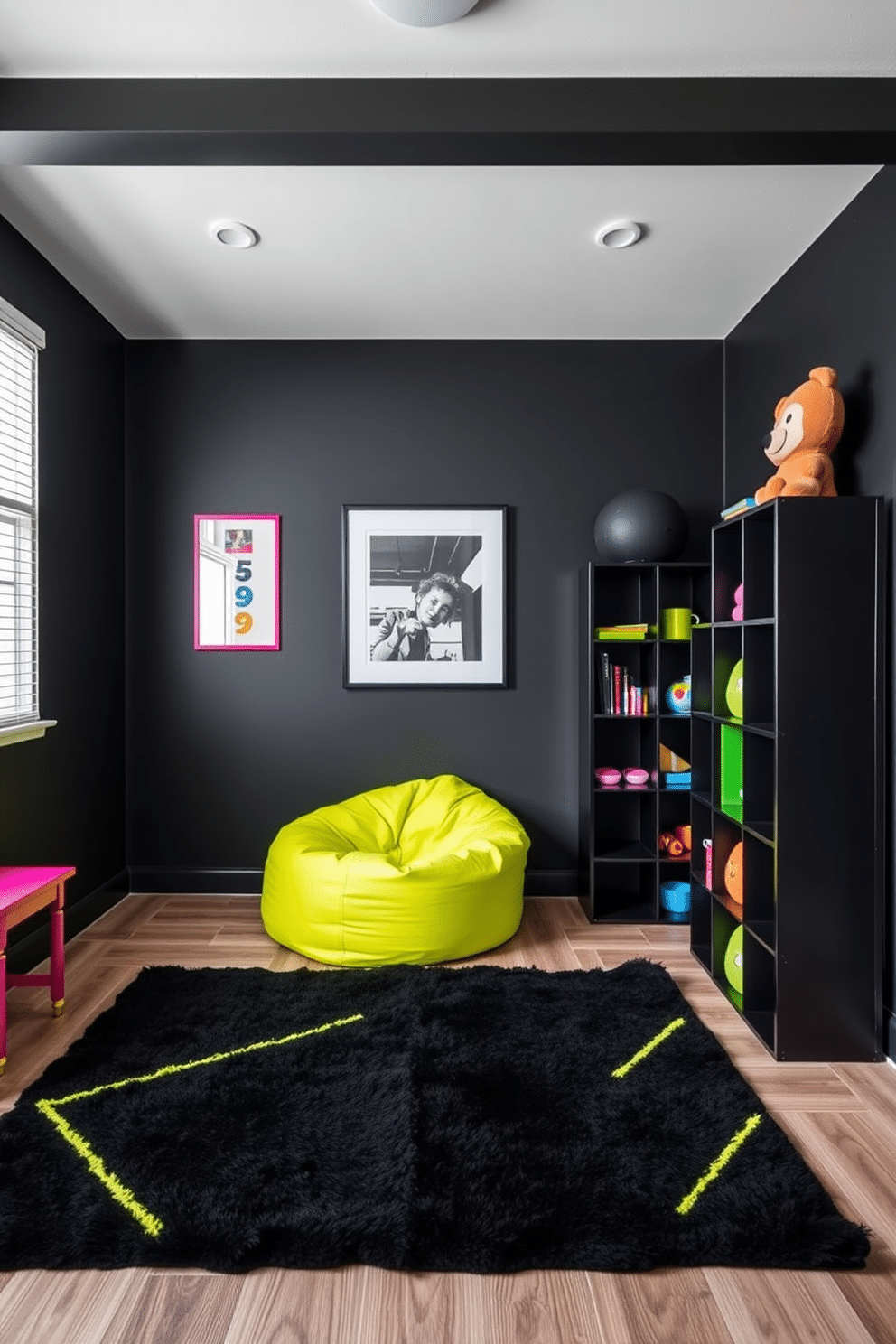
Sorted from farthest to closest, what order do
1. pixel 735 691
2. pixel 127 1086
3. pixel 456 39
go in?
1. pixel 735 691
2. pixel 127 1086
3. pixel 456 39

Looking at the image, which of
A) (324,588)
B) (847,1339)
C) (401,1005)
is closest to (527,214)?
(324,588)

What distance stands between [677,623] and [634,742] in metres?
0.63

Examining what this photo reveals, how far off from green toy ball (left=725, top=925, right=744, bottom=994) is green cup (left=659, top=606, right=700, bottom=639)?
1.39 metres

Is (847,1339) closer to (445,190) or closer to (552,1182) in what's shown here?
(552,1182)

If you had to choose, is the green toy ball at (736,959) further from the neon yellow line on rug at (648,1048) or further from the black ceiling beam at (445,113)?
the black ceiling beam at (445,113)

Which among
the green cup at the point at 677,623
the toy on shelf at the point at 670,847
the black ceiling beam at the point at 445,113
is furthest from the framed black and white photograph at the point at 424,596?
the black ceiling beam at the point at 445,113

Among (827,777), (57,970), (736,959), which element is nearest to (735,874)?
(736,959)

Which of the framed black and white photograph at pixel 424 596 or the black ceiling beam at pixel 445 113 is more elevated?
the black ceiling beam at pixel 445 113

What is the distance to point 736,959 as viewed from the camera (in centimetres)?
280

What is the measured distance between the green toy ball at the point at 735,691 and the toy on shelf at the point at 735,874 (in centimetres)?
45

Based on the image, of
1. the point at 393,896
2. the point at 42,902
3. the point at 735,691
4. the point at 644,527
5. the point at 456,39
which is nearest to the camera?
the point at 456,39

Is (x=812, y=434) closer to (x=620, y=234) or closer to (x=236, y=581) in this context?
(x=620, y=234)

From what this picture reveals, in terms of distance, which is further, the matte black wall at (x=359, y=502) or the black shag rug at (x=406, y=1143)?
the matte black wall at (x=359, y=502)

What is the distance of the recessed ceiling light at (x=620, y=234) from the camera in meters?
2.87
